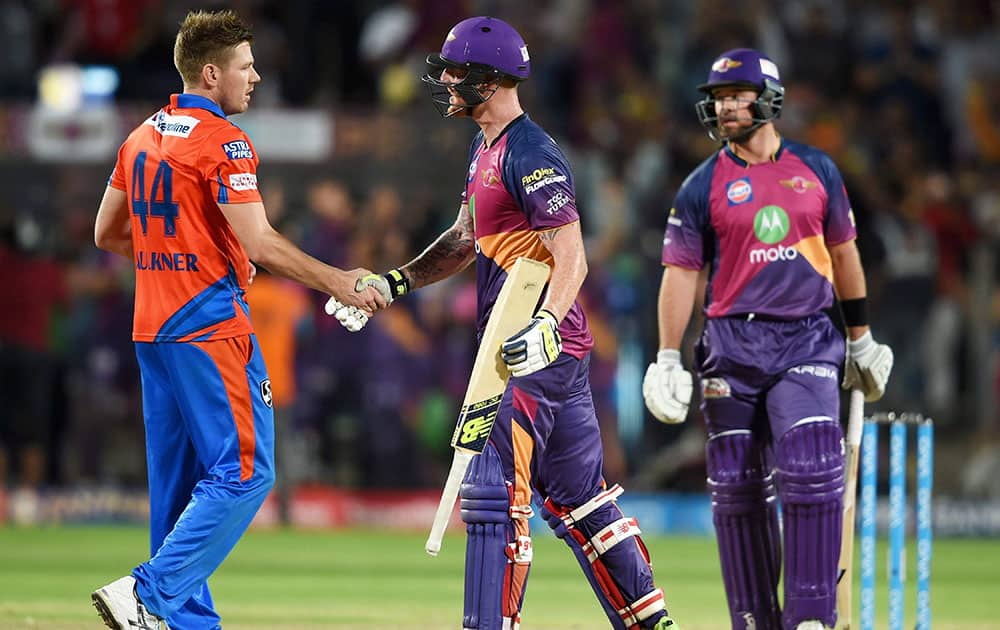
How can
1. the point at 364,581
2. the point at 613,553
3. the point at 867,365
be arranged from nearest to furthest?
the point at 613,553, the point at 867,365, the point at 364,581

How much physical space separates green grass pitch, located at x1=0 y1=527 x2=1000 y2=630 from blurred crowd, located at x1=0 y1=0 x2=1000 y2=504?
2.85ft

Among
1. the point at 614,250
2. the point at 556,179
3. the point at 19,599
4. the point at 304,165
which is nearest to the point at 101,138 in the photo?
the point at 304,165

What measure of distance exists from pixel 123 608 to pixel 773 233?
2.80 meters

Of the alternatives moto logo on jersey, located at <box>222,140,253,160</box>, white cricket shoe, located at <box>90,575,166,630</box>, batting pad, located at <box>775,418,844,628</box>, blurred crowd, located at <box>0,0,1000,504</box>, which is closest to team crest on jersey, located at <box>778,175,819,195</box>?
batting pad, located at <box>775,418,844,628</box>

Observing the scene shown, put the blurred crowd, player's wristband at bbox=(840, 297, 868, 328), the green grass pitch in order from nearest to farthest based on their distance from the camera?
player's wristband at bbox=(840, 297, 868, 328), the green grass pitch, the blurred crowd

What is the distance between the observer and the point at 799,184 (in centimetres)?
670

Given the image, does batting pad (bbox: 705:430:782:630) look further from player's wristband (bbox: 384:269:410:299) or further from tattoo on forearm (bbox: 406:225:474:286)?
player's wristband (bbox: 384:269:410:299)

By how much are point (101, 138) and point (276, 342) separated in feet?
7.15

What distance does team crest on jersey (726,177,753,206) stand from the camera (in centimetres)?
670

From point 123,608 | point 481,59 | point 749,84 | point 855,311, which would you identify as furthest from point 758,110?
point 123,608

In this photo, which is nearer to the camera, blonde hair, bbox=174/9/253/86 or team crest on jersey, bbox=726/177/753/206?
blonde hair, bbox=174/9/253/86

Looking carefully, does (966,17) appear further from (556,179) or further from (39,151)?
(556,179)

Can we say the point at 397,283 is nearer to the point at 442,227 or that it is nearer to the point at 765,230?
the point at 765,230

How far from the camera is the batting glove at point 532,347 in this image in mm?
5758
